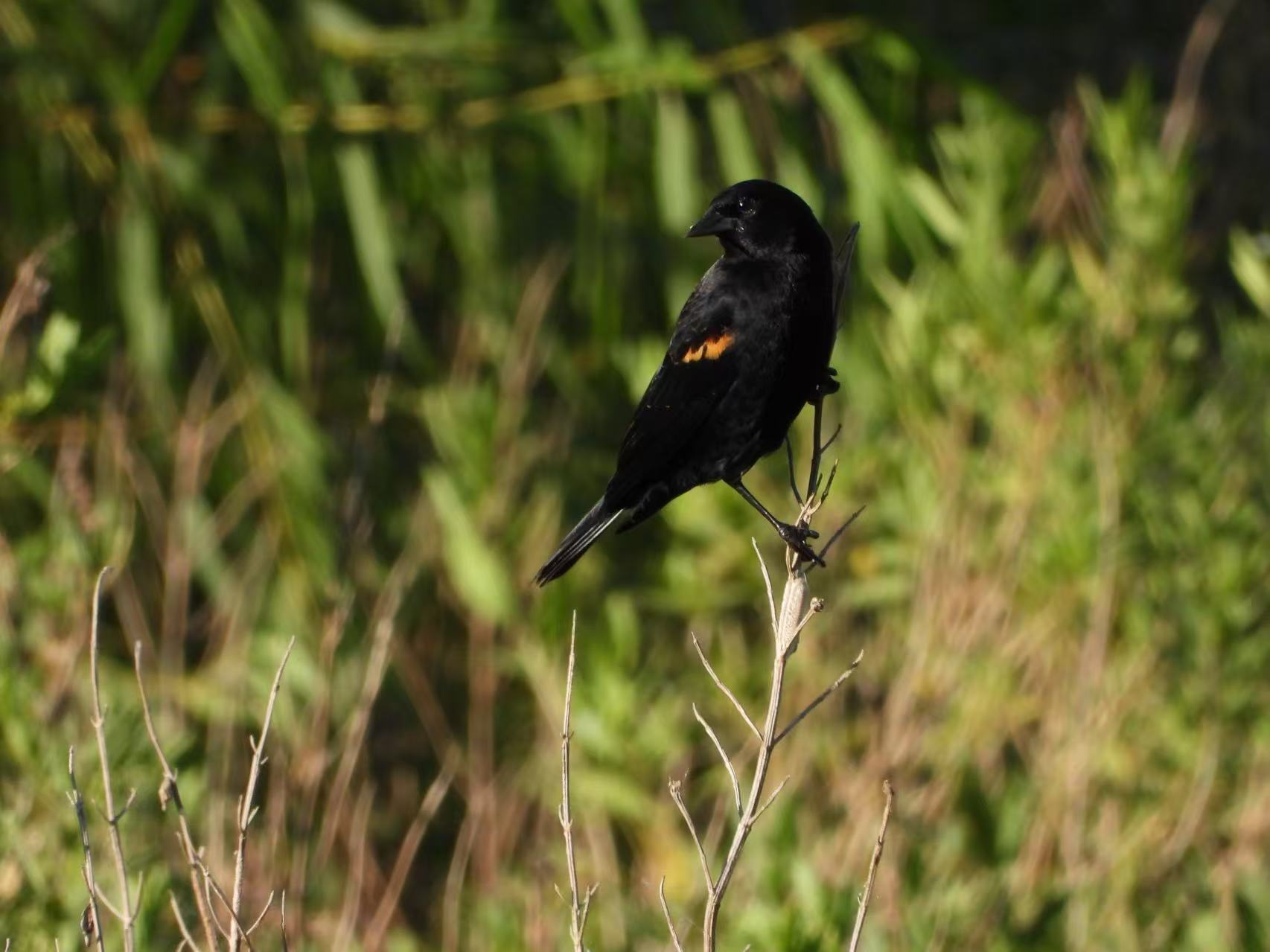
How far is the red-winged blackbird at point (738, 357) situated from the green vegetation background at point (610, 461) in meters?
0.83

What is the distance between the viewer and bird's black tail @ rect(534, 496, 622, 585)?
2402 millimetres

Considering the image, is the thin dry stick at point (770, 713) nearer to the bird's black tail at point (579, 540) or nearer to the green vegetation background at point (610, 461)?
the bird's black tail at point (579, 540)

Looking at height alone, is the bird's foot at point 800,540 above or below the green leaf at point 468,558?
above

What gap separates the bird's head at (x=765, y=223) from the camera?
7.75ft

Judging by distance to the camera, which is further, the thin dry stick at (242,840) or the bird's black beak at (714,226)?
the bird's black beak at (714,226)

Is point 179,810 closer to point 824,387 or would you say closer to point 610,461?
point 824,387

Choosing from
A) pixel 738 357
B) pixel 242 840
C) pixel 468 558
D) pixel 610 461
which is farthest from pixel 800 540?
pixel 610 461

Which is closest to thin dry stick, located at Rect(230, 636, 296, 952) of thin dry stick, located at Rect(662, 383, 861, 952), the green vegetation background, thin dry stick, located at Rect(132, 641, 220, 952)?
thin dry stick, located at Rect(132, 641, 220, 952)

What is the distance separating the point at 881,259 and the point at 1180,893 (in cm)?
162

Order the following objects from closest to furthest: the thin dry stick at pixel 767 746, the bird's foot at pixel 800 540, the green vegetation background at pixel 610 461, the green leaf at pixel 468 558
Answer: the thin dry stick at pixel 767 746, the bird's foot at pixel 800 540, the green vegetation background at pixel 610 461, the green leaf at pixel 468 558

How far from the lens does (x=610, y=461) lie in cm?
488

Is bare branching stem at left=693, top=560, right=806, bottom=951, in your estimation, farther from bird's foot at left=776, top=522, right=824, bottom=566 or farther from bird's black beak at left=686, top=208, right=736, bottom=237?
bird's black beak at left=686, top=208, right=736, bottom=237

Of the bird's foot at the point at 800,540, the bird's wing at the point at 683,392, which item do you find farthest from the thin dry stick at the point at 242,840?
the bird's wing at the point at 683,392

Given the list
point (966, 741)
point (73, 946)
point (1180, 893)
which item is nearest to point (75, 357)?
point (73, 946)
